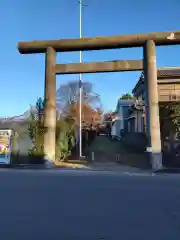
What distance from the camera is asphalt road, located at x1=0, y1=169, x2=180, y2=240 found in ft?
17.2

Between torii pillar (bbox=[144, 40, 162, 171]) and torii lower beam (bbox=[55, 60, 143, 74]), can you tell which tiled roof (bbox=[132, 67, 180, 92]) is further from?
torii pillar (bbox=[144, 40, 162, 171])

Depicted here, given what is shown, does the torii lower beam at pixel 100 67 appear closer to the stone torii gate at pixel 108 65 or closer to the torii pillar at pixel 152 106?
the stone torii gate at pixel 108 65

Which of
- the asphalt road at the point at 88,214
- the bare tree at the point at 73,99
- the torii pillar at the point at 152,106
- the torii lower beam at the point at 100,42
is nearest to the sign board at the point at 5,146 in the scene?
the torii lower beam at the point at 100,42

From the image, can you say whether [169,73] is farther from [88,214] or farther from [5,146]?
[88,214]

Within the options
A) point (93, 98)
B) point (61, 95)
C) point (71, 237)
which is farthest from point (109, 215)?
point (93, 98)

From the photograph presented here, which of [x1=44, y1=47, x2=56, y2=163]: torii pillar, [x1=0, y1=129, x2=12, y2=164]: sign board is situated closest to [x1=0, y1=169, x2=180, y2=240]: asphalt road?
[x1=44, y1=47, x2=56, y2=163]: torii pillar

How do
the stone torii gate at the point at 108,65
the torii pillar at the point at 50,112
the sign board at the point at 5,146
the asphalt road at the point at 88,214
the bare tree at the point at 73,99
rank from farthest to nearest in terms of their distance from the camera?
the bare tree at the point at 73,99
the sign board at the point at 5,146
the torii pillar at the point at 50,112
the stone torii gate at the point at 108,65
the asphalt road at the point at 88,214

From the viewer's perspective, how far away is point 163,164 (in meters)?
21.2

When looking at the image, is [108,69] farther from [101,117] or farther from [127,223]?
[101,117]

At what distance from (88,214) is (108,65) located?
1567 cm

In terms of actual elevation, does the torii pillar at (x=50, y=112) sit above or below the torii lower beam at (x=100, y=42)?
below

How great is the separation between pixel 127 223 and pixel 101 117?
49.7m

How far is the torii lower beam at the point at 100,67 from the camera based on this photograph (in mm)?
21047

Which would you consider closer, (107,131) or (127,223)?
(127,223)
